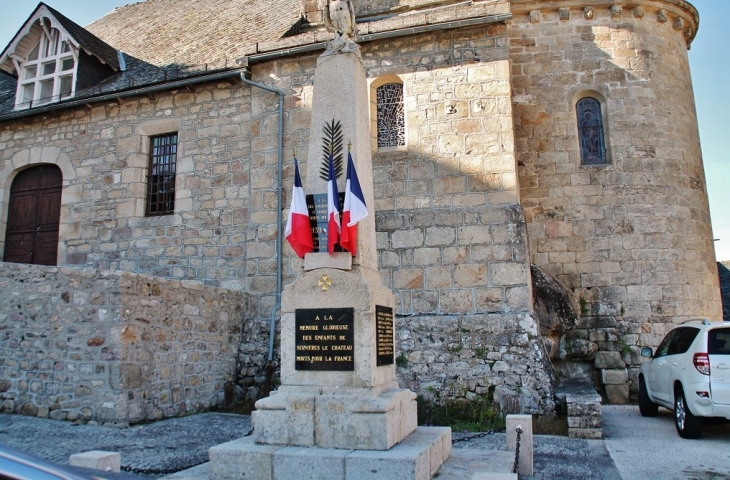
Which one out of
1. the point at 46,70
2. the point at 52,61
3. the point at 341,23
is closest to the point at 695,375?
the point at 341,23

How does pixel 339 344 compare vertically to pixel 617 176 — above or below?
below

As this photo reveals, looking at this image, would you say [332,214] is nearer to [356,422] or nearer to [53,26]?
[356,422]

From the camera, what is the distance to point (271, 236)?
10.7m

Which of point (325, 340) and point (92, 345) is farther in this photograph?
point (92, 345)

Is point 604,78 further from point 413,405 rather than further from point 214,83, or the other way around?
point 413,405

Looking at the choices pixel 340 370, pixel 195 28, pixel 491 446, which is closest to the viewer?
pixel 340 370

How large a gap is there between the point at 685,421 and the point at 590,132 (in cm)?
638

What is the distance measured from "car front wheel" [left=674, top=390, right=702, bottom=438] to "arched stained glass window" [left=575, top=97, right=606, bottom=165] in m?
5.55

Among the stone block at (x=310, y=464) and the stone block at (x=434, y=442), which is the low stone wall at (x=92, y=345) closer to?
the stone block at (x=310, y=464)

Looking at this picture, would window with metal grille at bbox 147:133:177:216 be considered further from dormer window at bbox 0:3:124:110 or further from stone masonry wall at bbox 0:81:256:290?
dormer window at bbox 0:3:124:110

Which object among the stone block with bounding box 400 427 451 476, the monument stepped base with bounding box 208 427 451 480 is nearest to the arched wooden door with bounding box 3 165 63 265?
the monument stepped base with bounding box 208 427 451 480

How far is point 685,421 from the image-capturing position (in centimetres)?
742

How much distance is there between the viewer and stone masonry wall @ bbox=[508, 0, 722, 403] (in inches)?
438

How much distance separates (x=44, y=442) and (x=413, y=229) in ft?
19.6
